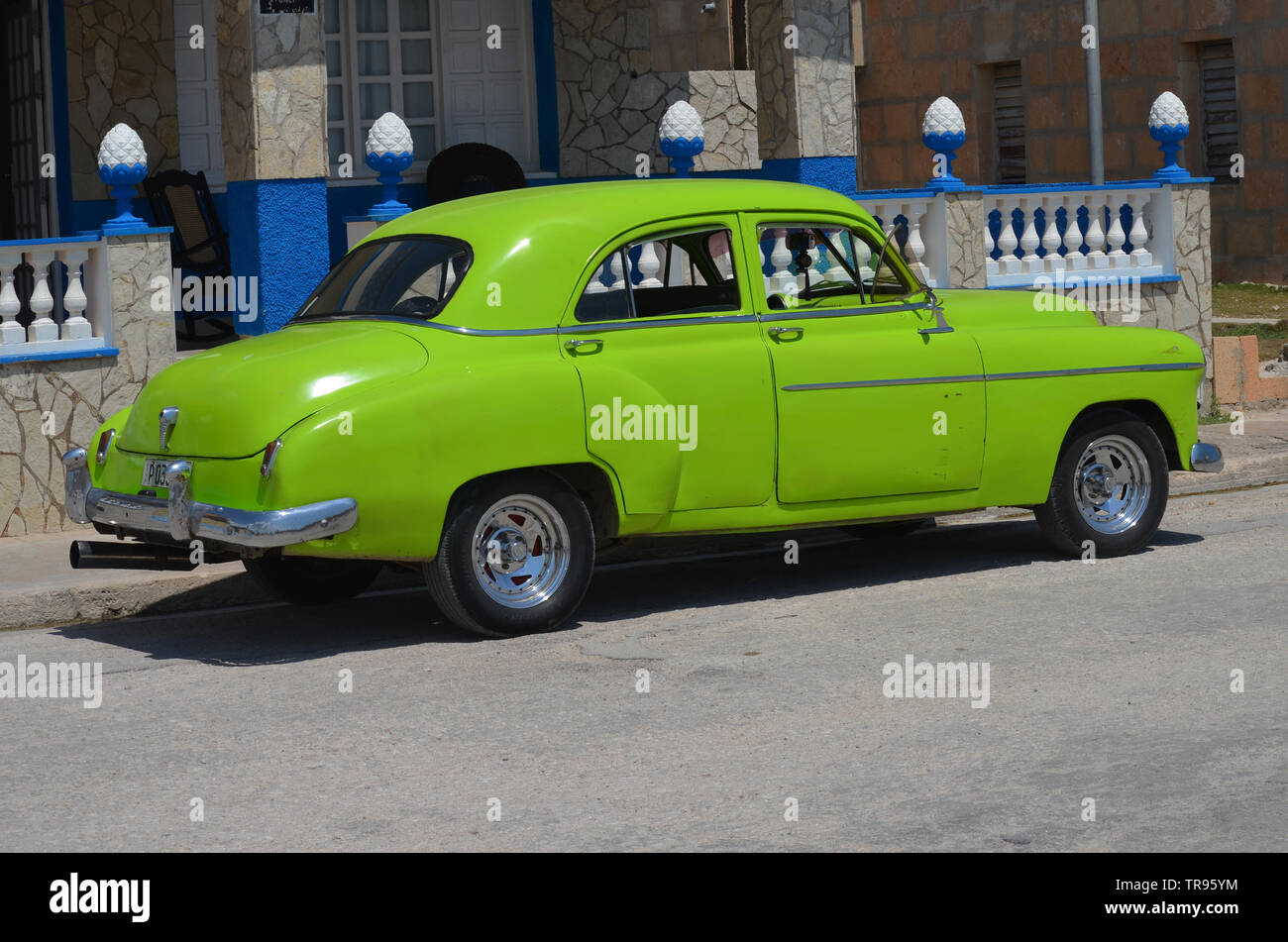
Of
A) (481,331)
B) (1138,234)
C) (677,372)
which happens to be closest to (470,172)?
(1138,234)

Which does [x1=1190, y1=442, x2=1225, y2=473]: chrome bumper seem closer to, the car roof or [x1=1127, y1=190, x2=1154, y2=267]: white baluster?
the car roof

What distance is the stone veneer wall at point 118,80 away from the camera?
15484 millimetres

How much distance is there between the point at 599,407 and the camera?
8.17 metres

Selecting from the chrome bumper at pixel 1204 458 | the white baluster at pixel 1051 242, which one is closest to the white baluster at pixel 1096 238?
the white baluster at pixel 1051 242

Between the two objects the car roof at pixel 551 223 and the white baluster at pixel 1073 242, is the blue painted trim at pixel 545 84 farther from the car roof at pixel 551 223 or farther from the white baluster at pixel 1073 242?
the car roof at pixel 551 223

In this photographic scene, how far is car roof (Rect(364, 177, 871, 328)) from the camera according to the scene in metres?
8.20

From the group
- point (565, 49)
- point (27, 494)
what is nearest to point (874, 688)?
point (27, 494)

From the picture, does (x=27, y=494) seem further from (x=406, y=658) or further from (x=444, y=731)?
(x=444, y=731)

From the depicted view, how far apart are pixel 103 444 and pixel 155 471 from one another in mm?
626

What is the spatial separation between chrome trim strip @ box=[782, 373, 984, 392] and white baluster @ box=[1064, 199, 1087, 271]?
5.90 metres

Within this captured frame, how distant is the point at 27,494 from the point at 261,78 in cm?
329

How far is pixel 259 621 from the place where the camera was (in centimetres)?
903

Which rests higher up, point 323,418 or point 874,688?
point 323,418

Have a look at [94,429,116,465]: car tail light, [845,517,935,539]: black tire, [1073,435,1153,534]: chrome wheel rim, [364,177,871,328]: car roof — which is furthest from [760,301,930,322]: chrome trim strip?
[94,429,116,465]: car tail light
